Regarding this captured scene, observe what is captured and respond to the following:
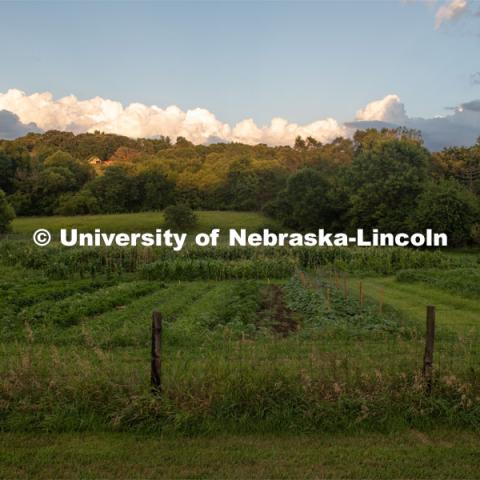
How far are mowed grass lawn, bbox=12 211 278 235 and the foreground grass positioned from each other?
199 feet

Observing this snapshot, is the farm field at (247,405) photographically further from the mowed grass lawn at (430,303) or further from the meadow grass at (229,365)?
the mowed grass lawn at (430,303)

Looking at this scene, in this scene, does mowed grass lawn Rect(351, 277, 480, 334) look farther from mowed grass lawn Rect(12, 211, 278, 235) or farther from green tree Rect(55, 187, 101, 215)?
green tree Rect(55, 187, 101, 215)

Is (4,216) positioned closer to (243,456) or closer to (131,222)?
(131,222)

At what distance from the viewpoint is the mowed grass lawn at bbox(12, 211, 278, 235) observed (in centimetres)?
6688

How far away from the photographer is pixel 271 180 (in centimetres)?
8562

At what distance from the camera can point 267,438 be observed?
274 inches

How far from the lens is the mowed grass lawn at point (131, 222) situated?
66.9 metres

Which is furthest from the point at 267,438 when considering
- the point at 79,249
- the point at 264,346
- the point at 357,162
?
the point at 357,162

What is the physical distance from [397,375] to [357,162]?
209 feet

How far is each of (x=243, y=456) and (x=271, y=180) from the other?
80.3 m

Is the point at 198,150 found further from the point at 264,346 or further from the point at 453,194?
the point at 264,346

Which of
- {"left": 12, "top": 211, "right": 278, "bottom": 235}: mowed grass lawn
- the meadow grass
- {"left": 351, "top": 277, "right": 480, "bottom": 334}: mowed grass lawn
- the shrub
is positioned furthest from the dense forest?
the meadow grass

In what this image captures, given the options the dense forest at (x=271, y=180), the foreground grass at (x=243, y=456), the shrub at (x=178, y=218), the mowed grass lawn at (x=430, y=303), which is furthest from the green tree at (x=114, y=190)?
the foreground grass at (x=243, y=456)

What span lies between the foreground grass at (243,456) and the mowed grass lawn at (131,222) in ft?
199
